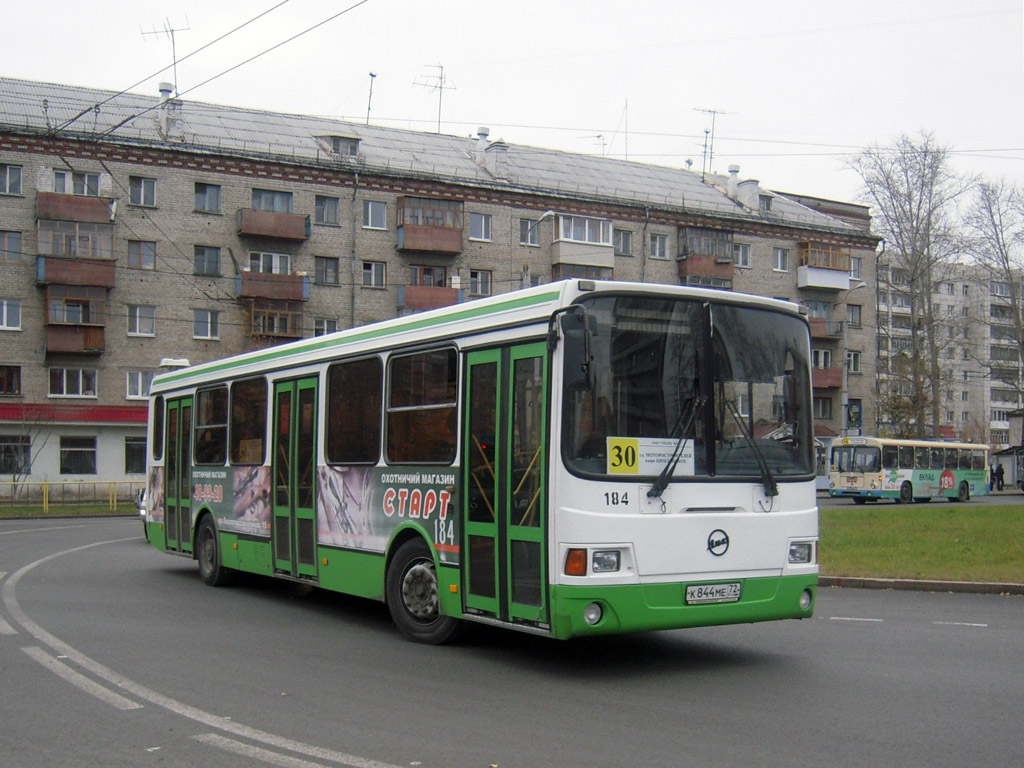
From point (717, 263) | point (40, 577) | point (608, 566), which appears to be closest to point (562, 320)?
point (608, 566)

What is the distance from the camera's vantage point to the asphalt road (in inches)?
247

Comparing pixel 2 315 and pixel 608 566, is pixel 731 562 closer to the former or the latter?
pixel 608 566

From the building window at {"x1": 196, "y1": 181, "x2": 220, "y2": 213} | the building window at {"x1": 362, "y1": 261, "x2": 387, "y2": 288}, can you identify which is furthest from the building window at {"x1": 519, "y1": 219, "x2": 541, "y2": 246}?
the building window at {"x1": 196, "y1": 181, "x2": 220, "y2": 213}

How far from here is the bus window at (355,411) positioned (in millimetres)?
10812

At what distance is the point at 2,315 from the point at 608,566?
144ft

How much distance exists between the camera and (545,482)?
8.27 meters

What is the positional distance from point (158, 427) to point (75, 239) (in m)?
33.4

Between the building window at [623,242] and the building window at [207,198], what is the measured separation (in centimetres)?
2018

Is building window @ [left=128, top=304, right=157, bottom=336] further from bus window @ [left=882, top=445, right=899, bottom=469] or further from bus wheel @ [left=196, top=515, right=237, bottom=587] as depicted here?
bus wheel @ [left=196, top=515, right=237, bottom=587]

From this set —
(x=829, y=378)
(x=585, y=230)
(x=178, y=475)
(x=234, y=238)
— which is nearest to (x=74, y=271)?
(x=234, y=238)

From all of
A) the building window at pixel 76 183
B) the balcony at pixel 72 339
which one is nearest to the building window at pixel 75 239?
the building window at pixel 76 183

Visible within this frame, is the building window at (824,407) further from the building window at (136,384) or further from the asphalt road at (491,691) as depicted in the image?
the asphalt road at (491,691)

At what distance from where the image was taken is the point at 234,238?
51.0 m

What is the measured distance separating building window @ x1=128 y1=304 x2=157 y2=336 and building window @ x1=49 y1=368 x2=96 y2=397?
7.95 ft
